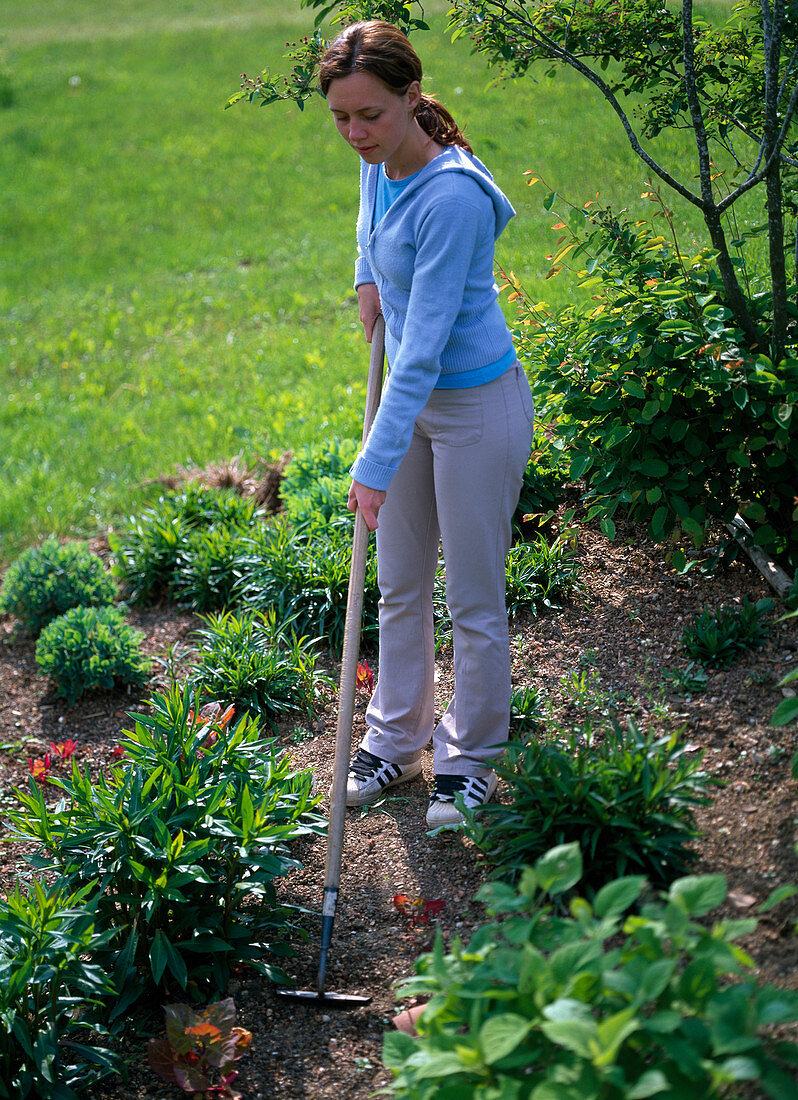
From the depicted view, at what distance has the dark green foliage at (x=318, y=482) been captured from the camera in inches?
179

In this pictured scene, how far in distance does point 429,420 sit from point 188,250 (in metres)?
8.75

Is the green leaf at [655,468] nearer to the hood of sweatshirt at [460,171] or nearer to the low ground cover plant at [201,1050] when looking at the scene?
the hood of sweatshirt at [460,171]

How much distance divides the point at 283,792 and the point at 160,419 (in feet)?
15.9

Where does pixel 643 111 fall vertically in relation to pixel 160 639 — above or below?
above

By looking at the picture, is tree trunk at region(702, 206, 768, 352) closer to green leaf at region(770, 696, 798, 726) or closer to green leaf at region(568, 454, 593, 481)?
green leaf at region(568, 454, 593, 481)

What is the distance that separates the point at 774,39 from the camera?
293 centimetres

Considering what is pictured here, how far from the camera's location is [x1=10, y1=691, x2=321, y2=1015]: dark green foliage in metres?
2.37

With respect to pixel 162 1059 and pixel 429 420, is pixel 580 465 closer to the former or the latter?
pixel 429 420

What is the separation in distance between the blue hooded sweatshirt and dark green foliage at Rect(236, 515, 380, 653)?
1.60 meters

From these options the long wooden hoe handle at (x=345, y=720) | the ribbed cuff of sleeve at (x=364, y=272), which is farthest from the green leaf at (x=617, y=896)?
the ribbed cuff of sleeve at (x=364, y=272)

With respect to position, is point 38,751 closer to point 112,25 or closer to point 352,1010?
point 352,1010

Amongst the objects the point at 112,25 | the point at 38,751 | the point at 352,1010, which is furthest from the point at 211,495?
the point at 112,25

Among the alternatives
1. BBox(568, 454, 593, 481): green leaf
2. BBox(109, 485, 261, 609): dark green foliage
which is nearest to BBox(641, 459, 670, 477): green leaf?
BBox(568, 454, 593, 481): green leaf

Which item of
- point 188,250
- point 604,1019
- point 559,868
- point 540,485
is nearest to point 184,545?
point 540,485
